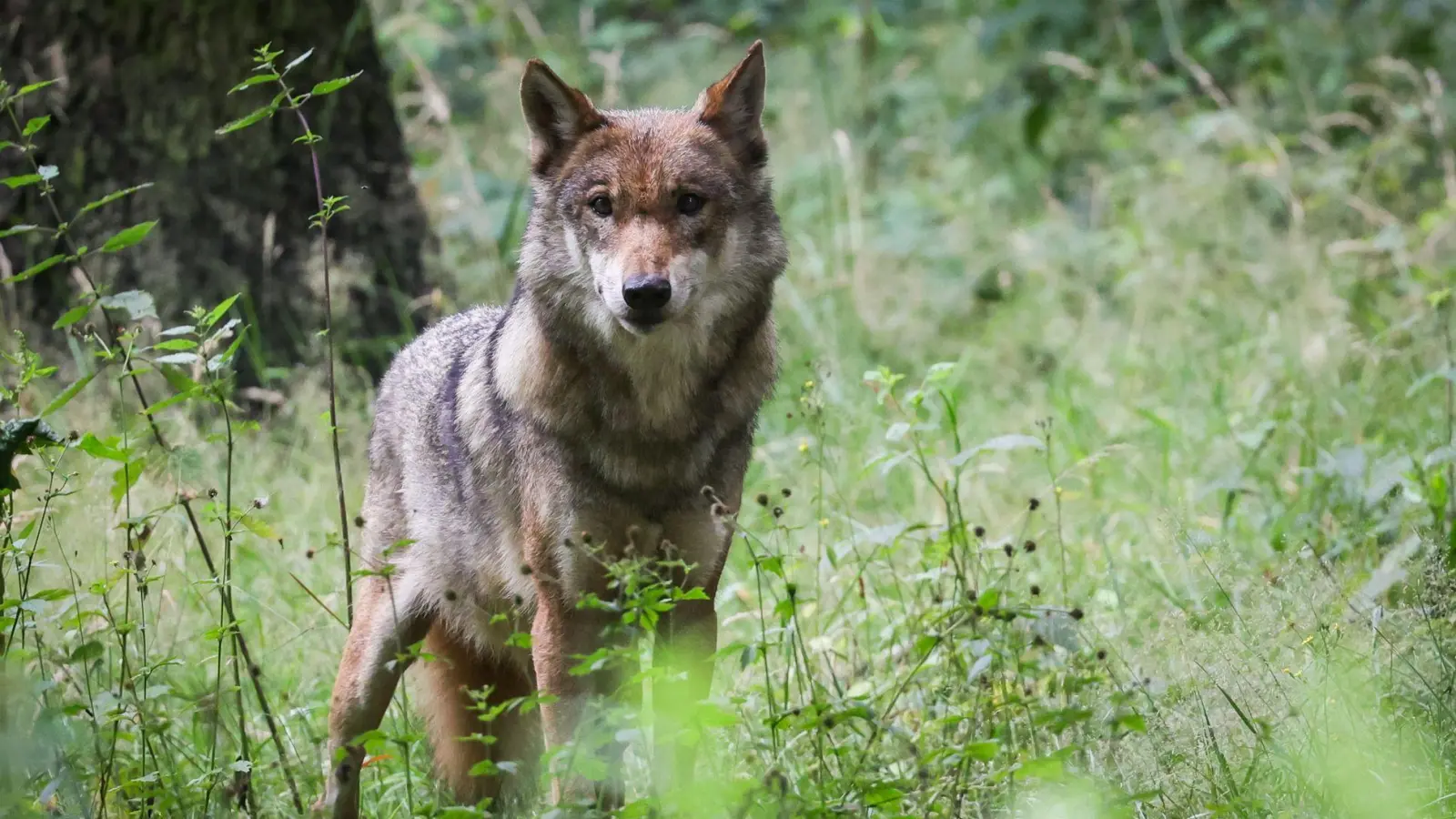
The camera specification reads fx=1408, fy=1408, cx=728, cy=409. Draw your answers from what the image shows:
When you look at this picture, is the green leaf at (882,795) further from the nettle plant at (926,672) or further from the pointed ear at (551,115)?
the pointed ear at (551,115)

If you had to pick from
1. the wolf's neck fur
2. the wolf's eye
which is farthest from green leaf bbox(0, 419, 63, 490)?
the wolf's eye

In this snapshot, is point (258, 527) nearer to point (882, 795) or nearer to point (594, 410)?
point (594, 410)

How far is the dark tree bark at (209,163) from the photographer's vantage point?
5.77m

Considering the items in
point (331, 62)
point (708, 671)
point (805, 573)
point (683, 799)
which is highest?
point (331, 62)

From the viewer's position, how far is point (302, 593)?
4.72 m

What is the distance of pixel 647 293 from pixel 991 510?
2517 mm

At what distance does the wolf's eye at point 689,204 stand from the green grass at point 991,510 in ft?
1.64

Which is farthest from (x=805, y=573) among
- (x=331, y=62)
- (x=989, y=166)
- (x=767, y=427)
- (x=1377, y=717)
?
(x=989, y=166)

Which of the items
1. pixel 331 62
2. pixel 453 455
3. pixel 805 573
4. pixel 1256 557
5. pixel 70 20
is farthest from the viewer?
pixel 331 62

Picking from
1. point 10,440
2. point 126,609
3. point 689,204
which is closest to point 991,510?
point 689,204

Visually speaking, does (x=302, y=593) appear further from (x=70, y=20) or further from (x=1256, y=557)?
(x=1256, y=557)

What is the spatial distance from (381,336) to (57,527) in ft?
7.00

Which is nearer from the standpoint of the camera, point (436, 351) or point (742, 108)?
point (742, 108)

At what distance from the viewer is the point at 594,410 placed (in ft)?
11.5
